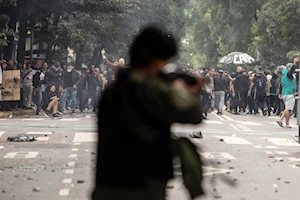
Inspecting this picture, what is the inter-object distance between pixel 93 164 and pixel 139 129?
302 inches

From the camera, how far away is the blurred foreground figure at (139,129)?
3.96 metres

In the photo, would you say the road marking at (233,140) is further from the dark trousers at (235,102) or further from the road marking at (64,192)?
the dark trousers at (235,102)

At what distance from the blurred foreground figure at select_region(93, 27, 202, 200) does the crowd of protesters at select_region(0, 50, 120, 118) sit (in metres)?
19.9

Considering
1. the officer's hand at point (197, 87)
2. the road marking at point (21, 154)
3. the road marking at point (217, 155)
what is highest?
the officer's hand at point (197, 87)

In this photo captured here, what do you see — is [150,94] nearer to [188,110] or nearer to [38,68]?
[188,110]

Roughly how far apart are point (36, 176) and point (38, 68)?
17.9 m

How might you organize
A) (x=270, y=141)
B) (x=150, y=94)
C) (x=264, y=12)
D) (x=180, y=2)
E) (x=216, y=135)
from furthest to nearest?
(x=180, y=2) → (x=264, y=12) → (x=216, y=135) → (x=270, y=141) → (x=150, y=94)

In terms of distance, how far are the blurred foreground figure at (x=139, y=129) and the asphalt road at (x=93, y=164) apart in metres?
0.18

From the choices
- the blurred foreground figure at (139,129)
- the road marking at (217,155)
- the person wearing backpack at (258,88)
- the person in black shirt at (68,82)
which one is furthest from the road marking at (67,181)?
the person wearing backpack at (258,88)

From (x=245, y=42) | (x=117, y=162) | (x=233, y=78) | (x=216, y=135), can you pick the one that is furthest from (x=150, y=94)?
(x=245, y=42)

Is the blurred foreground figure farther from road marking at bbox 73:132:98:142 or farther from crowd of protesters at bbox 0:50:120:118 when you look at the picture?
crowd of protesters at bbox 0:50:120:118

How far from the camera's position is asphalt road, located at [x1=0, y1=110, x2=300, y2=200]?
8844 millimetres

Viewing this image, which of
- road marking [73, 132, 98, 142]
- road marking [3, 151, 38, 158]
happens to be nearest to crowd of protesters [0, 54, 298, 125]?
road marking [73, 132, 98, 142]

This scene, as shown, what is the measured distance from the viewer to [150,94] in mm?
3939
